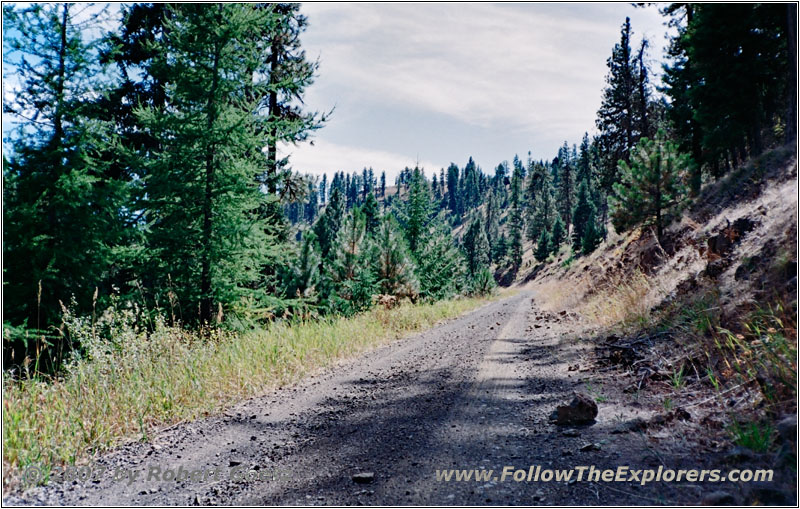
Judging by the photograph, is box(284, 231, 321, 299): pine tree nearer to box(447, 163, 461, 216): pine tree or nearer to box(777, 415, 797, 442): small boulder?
box(777, 415, 797, 442): small boulder

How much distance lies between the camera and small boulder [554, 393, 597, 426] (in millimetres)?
3520

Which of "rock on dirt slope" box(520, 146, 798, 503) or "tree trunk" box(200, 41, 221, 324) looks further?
"tree trunk" box(200, 41, 221, 324)

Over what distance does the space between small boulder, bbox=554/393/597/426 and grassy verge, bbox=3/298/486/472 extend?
359cm

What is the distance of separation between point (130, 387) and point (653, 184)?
14664 millimetres

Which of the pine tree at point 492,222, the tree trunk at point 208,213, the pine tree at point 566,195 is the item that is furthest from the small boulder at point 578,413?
the pine tree at point 492,222

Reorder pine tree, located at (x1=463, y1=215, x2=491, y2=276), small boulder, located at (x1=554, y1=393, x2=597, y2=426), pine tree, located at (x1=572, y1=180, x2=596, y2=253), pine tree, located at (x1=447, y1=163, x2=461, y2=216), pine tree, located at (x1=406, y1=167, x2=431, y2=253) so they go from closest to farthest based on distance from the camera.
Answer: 1. small boulder, located at (x1=554, y1=393, x2=597, y2=426)
2. pine tree, located at (x1=406, y1=167, x2=431, y2=253)
3. pine tree, located at (x1=572, y1=180, x2=596, y2=253)
4. pine tree, located at (x1=463, y1=215, x2=491, y2=276)
5. pine tree, located at (x1=447, y1=163, x2=461, y2=216)

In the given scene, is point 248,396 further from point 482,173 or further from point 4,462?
point 482,173

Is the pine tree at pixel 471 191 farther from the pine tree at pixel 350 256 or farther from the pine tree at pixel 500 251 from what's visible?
the pine tree at pixel 350 256

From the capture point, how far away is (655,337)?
231 inches

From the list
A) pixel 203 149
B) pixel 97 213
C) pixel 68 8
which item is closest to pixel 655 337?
pixel 203 149

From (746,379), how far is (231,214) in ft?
29.2

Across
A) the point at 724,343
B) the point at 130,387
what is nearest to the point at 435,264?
the point at 724,343

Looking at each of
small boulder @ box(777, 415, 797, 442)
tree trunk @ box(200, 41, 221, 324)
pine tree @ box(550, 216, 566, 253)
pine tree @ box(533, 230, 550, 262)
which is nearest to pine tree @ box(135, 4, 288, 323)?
tree trunk @ box(200, 41, 221, 324)

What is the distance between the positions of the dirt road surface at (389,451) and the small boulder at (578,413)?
86 millimetres
